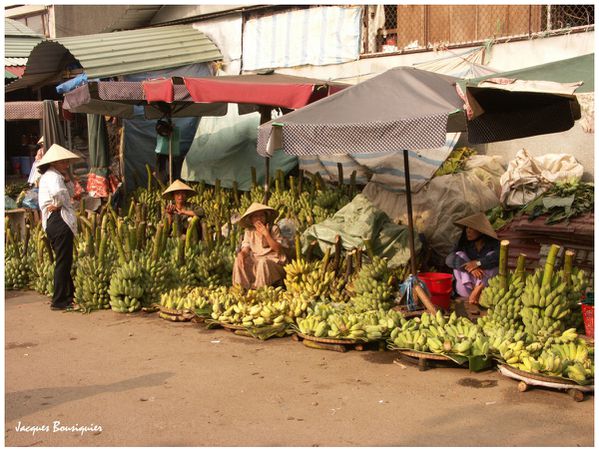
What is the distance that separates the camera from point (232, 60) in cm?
1443

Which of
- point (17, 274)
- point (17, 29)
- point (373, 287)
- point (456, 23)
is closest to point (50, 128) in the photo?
point (17, 274)

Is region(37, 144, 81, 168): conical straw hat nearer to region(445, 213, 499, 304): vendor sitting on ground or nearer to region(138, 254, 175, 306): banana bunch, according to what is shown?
region(138, 254, 175, 306): banana bunch

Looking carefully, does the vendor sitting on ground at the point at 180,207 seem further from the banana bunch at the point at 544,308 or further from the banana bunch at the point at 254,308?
the banana bunch at the point at 544,308

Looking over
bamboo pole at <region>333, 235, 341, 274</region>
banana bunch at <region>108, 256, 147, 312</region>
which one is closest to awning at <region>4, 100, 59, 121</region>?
banana bunch at <region>108, 256, 147, 312</region>

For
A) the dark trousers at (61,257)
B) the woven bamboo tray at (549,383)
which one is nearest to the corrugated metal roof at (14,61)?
the dark trousers at (61,257)

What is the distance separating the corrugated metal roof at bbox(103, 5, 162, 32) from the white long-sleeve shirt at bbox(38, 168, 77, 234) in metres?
8.35

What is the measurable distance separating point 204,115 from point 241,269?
5912mm

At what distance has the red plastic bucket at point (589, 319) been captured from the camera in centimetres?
602

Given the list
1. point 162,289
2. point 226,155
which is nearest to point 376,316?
point 162,289

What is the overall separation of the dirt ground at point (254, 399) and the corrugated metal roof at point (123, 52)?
24.7 ft

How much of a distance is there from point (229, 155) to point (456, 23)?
4.54 meters

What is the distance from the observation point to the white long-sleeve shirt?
25.8ft

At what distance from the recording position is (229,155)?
13070 millimetres

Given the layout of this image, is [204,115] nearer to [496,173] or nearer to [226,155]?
[226,155]
